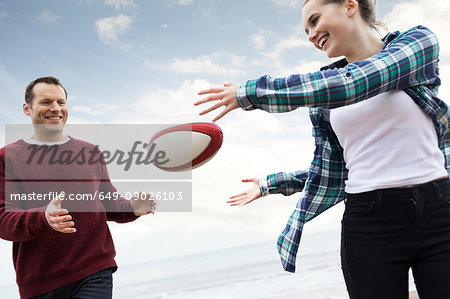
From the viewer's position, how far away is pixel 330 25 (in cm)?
183

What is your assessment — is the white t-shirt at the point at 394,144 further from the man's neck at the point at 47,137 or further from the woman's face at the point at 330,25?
the man's neck at the point at 47,137

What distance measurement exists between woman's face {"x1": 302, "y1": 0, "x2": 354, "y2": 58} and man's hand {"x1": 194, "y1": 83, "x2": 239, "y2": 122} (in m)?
0.58

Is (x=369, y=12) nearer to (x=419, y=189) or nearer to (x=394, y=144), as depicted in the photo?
(x=394, y=144)

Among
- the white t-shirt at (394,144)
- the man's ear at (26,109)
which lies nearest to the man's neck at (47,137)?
the man's ear at (26,109)

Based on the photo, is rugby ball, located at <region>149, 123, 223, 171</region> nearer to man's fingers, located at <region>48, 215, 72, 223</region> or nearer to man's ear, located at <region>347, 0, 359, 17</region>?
man's fingers, located at <region>48, 215, 72, 223</region>

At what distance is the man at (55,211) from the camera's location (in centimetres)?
240

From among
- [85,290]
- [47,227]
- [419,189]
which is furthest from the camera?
[85,290]

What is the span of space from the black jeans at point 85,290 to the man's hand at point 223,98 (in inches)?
59.3

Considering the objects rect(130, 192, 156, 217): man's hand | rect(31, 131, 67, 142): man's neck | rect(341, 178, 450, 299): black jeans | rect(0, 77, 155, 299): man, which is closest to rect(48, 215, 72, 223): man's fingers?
rect(0, 77, 155, 299): man

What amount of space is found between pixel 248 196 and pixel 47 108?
155 centimetres

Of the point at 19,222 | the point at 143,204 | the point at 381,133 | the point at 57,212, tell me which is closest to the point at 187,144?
the point at 143,204

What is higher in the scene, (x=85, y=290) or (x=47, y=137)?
(x=47, y=137)

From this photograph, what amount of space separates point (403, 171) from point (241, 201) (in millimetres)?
1156

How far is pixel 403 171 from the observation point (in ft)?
5.48
